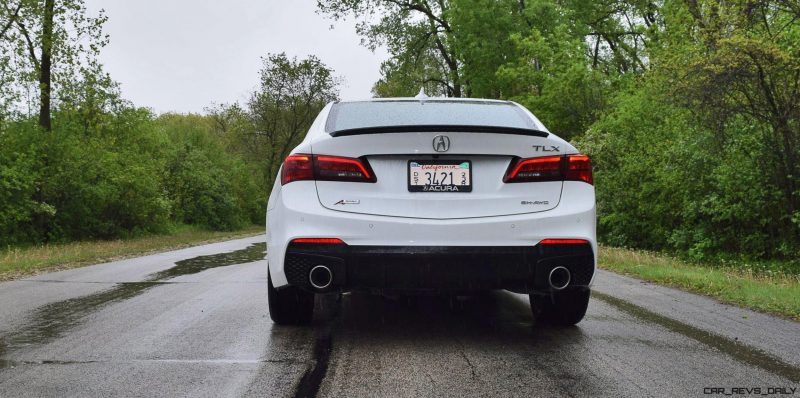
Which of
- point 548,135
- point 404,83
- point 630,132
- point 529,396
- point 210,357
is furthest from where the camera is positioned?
point 404,83

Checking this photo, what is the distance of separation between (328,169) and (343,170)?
0.32 ft

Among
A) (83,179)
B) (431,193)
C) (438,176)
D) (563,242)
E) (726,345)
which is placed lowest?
(726,345)

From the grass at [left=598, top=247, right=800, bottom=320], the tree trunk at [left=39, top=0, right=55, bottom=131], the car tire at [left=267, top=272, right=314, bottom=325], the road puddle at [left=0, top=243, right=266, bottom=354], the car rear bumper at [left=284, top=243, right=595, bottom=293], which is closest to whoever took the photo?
the car rear bumper at [left=284, top=243, right=595, bottom=293]

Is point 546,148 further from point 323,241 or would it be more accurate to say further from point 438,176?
point 323,241

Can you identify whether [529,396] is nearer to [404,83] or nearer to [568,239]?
[568,239]

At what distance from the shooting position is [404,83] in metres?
37.8

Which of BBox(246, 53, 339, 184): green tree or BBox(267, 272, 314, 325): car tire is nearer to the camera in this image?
BBox(267, 272, 314, 325): car tire

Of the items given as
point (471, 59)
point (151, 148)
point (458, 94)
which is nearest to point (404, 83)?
point (458, 94)

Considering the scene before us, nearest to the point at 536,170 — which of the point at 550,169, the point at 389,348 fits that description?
the point at 550,169

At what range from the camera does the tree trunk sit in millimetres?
24656

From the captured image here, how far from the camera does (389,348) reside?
4266 mm

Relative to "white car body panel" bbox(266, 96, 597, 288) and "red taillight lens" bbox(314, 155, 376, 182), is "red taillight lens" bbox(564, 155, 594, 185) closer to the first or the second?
"white car body panel" bbox(266, 96, 597, 288)

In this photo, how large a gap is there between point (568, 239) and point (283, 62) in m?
50.5

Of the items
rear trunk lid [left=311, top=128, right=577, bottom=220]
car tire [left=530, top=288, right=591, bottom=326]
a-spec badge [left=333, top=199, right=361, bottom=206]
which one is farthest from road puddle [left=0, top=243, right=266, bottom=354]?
car tire [left=530, top=288, right=591, bottom=326]
